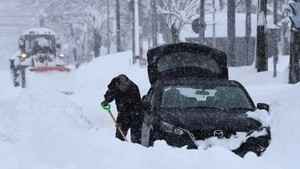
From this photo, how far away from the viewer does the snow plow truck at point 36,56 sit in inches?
1094

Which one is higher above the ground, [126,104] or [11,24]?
[126,104]

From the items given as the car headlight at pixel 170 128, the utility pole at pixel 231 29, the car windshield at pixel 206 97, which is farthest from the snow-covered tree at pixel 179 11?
the car headlight at pixel 170 128

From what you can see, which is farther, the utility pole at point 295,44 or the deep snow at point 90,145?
the utility pole at point 295,44

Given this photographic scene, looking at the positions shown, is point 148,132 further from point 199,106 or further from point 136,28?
point 136,28

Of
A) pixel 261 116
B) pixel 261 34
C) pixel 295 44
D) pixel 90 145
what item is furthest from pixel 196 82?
pixel 261 34

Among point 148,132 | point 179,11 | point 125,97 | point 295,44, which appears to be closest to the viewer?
point 148,132

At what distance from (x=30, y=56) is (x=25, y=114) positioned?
1940cm

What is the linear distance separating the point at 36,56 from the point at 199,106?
2189cm

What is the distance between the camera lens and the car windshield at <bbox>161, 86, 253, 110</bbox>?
31.3 ft

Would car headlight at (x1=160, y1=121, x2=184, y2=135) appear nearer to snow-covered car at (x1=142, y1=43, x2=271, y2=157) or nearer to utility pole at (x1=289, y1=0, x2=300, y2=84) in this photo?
snow-covered car at (x1=142, y1=43, x2=271, y2=157)

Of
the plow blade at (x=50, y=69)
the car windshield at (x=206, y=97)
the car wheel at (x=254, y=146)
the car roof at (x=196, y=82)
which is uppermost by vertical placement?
the car roof at (x=196, y=82)

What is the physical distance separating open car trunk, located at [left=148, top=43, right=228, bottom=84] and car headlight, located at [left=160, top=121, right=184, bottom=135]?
207 centimetres

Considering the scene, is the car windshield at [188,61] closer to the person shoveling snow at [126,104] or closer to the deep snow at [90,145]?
the person shoveling snow at [126,104]

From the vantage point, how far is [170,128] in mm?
8695
